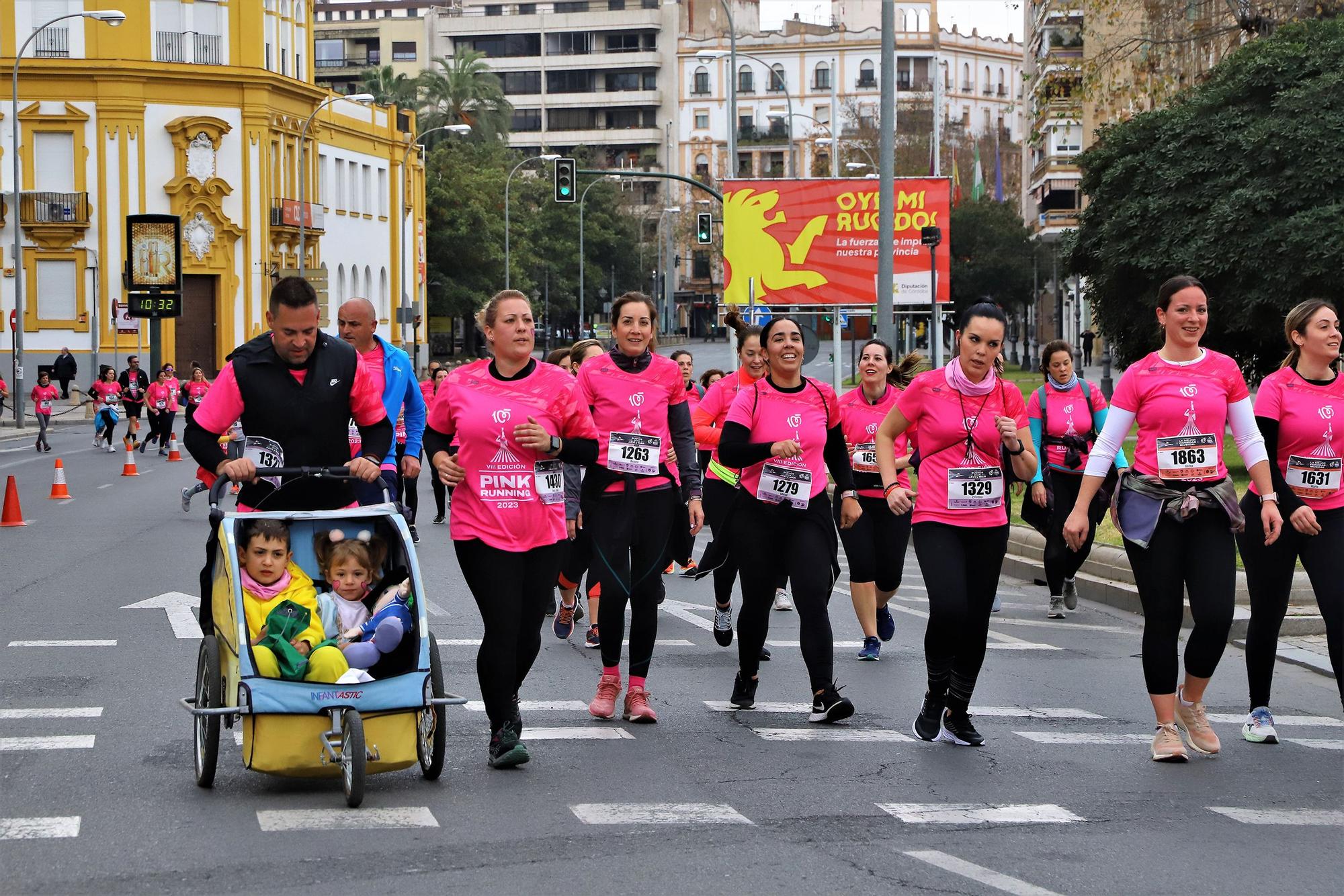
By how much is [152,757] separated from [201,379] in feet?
95.5

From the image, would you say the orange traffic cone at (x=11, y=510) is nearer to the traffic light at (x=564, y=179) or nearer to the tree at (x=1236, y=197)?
the tree at (x=1236, y=197)

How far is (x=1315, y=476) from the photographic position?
8.23 m

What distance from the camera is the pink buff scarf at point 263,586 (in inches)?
274

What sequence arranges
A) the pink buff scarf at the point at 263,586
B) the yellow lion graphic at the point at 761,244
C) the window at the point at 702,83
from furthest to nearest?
the window at the point at 702,83 → the yellow lion graphic at the point at 761,244 → the pink buff scarf at the point at 263,586

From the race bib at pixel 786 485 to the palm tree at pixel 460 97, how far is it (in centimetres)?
8374

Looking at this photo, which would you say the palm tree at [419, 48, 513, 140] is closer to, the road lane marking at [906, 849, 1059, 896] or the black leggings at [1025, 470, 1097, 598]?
the black leggings at [1025, 470, 1097, 598]

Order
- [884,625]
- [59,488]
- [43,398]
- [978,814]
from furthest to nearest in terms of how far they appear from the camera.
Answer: [43,398] → [59,488] → [884,625] → [978,814]

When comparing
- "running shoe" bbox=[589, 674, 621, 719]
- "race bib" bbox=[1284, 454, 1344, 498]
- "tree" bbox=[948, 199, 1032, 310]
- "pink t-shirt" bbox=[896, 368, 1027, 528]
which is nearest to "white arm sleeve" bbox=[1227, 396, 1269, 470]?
"race bib" bbox=[1284, 454, 1344, 498]

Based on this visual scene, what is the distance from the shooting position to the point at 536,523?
760cm

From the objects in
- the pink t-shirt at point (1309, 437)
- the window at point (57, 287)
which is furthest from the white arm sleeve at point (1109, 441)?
the window at point (57, 287)

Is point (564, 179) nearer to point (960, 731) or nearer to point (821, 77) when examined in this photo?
point (960, 731)

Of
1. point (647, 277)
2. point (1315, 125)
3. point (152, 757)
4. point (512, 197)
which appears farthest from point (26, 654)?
point (647, 277)

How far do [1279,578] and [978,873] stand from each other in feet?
10.0

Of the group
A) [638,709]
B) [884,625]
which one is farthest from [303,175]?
[638,709]
